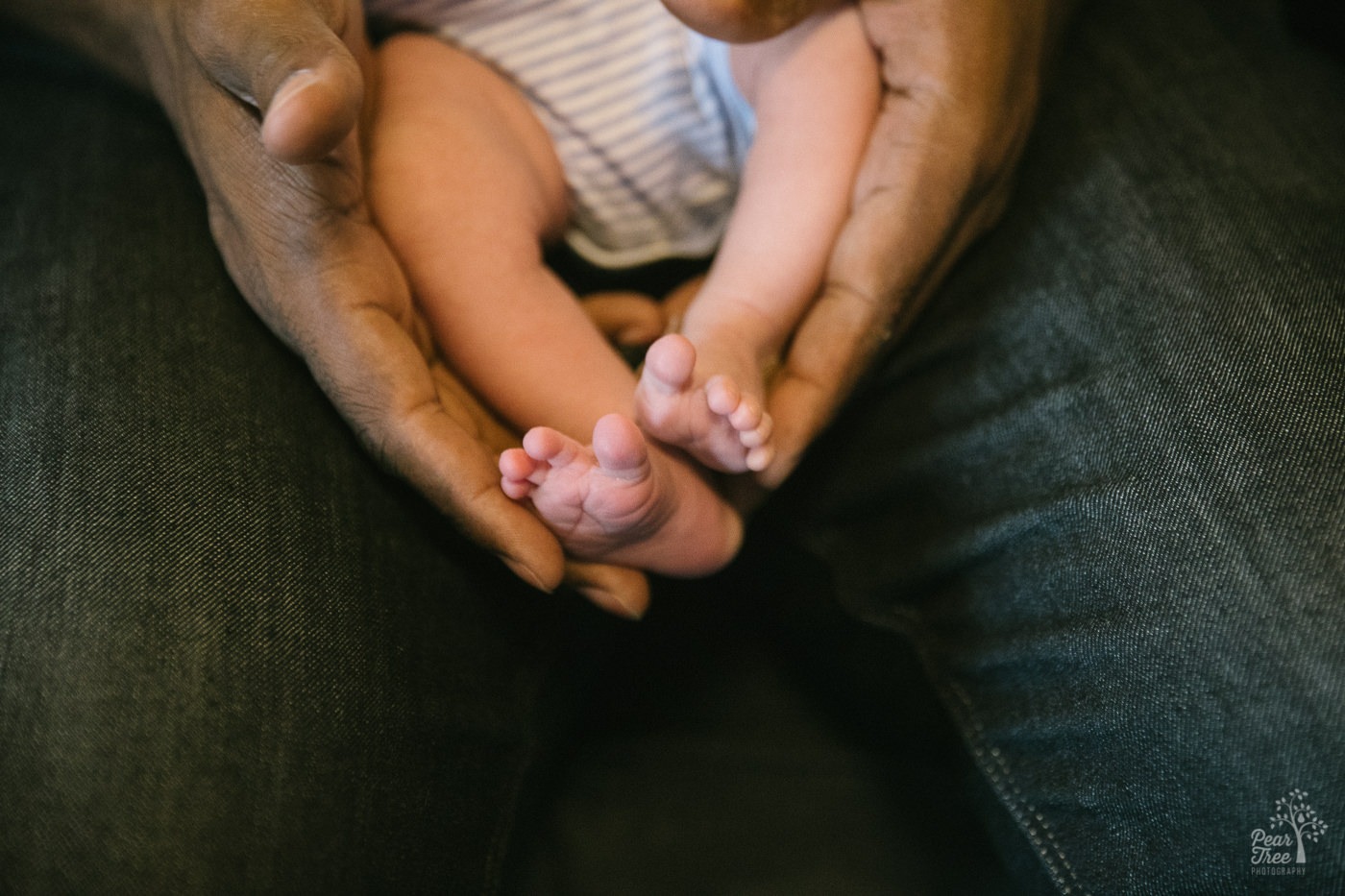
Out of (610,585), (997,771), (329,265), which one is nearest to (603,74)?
(329,265)

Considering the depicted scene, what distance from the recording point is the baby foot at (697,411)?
0.54 m

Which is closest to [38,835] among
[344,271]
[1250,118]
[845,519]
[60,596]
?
[60,596]

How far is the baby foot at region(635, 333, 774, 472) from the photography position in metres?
0.54

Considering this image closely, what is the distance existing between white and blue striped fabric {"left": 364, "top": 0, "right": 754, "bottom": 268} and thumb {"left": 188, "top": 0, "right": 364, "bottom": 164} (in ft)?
0.74

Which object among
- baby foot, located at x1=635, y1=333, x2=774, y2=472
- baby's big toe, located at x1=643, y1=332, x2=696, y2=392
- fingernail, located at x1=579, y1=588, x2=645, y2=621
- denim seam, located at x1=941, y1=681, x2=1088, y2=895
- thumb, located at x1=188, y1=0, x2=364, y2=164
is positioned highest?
thumb, located at x1=188, y1=0, x2=364, y2=164

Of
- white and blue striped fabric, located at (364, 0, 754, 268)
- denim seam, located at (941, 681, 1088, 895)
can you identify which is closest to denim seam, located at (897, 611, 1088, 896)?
denim seam, located at (941, 681, 1088, 895)

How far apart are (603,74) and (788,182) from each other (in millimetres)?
194

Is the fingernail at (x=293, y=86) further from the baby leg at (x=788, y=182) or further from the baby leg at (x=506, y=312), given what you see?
the baby leg at (x=788, y=182)

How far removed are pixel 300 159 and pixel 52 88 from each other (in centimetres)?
45

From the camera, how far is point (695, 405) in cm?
56

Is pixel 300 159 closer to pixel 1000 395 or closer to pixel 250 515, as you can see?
pixel 250 515

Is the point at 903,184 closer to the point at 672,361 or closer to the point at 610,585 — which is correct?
the point at 672,361

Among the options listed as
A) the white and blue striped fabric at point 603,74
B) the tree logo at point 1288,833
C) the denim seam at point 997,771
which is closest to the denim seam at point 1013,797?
the denim seam at point 997,771

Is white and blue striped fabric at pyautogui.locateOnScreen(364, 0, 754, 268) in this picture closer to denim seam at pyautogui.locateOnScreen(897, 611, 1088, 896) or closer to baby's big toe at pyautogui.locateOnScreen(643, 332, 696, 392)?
baby's big toe at pyautogui.locateOnScreen(643, 332, 696, 392)
